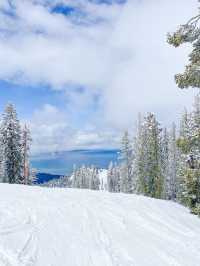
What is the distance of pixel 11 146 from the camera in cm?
4809

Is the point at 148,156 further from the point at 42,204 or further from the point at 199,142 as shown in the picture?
the point at 199,142

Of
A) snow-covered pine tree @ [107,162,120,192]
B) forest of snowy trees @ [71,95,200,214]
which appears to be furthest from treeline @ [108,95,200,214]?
snow-covered pine tree @ [107,162,120,192]

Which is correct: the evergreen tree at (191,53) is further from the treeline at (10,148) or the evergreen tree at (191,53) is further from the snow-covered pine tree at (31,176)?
the snow-covered pine tree at (31,176)

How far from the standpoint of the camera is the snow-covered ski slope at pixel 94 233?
10.9 meters

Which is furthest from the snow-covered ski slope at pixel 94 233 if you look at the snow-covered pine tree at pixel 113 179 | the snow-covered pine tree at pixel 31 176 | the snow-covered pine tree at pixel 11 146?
the snow-covered pine tree at pixel 113 179

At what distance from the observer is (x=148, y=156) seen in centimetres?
5112

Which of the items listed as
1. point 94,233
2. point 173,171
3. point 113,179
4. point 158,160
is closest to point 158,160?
point 158,160

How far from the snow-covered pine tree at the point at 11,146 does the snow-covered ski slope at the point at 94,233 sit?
26.5m

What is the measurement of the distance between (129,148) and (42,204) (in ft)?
145

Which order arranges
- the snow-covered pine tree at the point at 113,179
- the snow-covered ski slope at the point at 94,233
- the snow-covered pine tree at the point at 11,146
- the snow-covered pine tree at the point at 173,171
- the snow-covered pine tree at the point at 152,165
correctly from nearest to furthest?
the snow-covered ski slope at the point at 94,233, the snow-covered pine tree at the point at 11,146, the snow-covered pine tree at the point at 152,165, the snow-covered pine tree at the point at 173,171, the snow-covered pine tree at the point at 113,179

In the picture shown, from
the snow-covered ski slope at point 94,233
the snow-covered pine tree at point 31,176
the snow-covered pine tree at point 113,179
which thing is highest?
the snow-covered pine tree at point 113,179

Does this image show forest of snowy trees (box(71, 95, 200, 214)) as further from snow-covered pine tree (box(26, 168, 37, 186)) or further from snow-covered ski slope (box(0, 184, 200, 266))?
snow-covered pine tree (box(26, 168, 37, 186))

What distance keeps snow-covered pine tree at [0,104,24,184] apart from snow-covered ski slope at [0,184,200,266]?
1043 inches

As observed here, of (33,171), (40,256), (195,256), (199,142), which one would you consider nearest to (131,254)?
(195,256)
